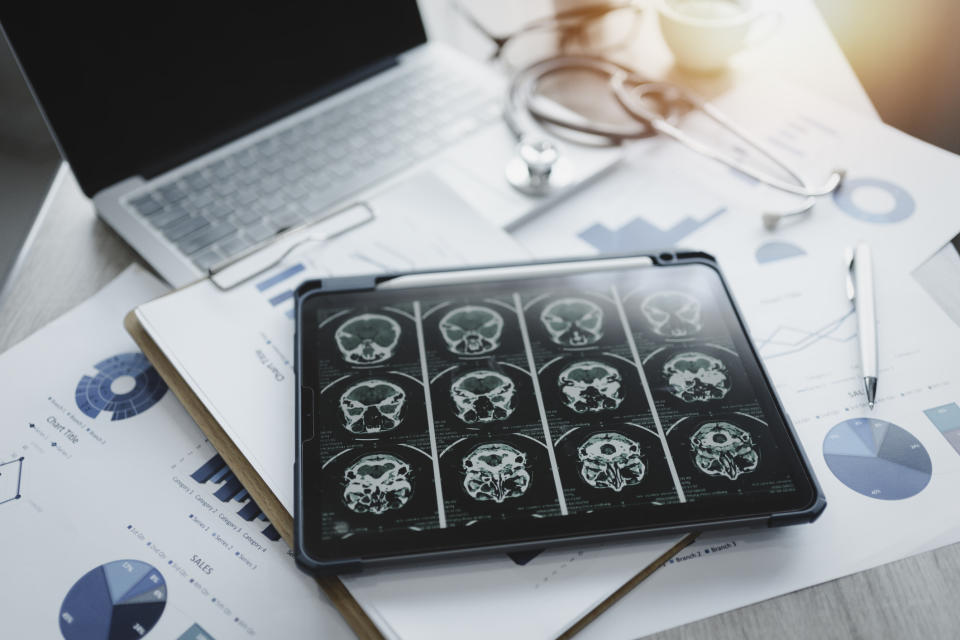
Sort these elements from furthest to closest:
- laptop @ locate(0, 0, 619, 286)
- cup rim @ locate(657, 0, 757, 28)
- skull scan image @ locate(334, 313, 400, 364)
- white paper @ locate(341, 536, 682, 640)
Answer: cup rim @ locate(657, 0, 757, 28), laptop @ locate(0, 0, 619, 286), skull scan image @ locate(334, 313, 400, 364), white paper @ locate(341, 536, 682, 640)

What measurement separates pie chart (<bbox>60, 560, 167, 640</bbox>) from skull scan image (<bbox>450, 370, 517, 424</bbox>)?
23 centimetres

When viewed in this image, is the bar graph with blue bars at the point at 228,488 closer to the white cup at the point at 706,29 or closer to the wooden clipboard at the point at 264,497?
the wooden clipboard at the point at 264,497

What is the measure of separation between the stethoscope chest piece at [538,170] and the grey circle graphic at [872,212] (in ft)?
0.88

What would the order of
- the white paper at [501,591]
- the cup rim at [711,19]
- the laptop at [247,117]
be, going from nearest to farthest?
the white paper at [501,591], the laptop at [247,117], the cup rim at [711,19]

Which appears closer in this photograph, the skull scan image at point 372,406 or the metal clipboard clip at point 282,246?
the skull scan image at point 372,406

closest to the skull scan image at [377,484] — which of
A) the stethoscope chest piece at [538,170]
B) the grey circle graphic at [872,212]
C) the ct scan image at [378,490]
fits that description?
the ct scan image at [378,490]

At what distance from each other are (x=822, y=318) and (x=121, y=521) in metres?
0.57

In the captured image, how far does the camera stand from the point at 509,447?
52cm

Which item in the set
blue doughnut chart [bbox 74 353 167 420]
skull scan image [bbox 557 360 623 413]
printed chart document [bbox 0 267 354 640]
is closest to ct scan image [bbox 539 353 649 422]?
skull scan image [bbox 557 360 623 413]

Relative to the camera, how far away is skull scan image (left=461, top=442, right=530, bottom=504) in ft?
1.64

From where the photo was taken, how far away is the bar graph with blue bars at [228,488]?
1.76 ft

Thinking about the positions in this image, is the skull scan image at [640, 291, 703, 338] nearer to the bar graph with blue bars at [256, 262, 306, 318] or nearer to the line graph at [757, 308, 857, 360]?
the line graph at [757, 308, 857, 360]

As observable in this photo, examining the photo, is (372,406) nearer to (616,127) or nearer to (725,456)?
(725,456)

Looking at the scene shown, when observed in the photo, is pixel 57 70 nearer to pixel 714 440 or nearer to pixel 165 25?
pixel 165 25
